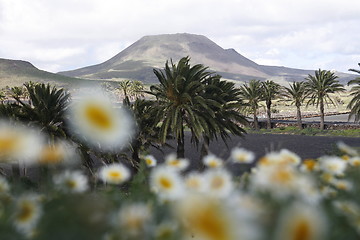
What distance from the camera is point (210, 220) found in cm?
116

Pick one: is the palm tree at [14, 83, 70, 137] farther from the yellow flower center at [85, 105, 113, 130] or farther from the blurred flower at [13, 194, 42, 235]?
the blurred flower at [13, 194, 42, 235]

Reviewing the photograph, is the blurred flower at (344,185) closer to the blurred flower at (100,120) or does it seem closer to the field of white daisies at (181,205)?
the field of white daisies at (181,205)

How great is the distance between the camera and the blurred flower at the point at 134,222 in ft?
5.07

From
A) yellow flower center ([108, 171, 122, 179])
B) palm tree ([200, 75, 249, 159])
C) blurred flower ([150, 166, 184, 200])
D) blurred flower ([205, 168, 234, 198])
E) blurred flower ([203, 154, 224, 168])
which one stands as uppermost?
blurred flower ([205, 168, 234, 198])

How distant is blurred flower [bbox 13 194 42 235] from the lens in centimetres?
175

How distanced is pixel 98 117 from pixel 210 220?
4.01 feet

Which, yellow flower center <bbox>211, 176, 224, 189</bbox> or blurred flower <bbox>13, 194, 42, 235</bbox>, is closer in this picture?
blurred flower <bbox>13, 194, 42, 235</bbox>

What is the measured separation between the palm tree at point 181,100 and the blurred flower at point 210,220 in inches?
1108

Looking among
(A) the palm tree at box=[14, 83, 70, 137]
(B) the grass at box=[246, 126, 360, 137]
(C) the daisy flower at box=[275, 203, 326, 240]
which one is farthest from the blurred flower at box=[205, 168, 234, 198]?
(B) the grass at box=[246, 126, 360, 137]

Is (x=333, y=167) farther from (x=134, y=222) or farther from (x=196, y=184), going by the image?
(x=134, y=222)

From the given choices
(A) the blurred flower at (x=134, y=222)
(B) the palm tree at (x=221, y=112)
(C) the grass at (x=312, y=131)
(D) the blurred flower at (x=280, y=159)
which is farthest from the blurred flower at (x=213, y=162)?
(C) the grass at (x=312, y=131)

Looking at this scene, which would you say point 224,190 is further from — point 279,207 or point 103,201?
point 103,201

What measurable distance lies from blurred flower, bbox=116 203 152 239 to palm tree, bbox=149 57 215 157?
27711mm

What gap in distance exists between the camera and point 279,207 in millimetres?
1653
